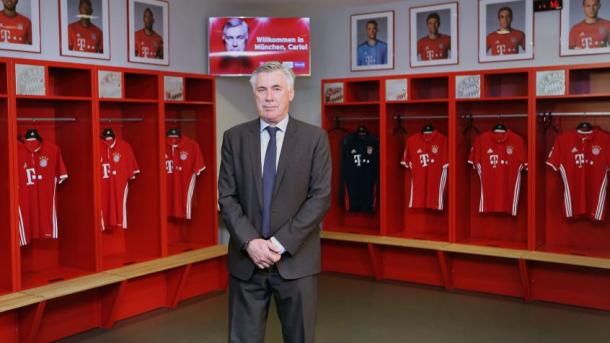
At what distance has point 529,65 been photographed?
5.51m

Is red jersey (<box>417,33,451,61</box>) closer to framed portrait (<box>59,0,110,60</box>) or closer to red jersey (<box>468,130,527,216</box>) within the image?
red jersey (<box>468,130,527,216</box>)

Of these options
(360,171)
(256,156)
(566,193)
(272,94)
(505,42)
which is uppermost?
(505,42)

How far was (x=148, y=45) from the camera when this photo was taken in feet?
17.9

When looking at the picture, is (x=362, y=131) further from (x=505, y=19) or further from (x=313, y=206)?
(x=313, y=206)

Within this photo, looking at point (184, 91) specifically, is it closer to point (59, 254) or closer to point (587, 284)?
point (59, 254)

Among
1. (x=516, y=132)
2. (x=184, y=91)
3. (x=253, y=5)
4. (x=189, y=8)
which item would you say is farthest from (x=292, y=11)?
(x=516, y=132)

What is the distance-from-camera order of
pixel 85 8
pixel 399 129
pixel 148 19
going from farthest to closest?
pixel 399 129, pixel 148 19, pixel 85 8

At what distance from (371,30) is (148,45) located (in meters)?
2.27

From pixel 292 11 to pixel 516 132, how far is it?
2694 millimetres

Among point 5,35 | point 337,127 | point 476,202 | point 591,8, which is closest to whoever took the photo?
point 5,35

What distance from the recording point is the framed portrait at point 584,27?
5.13 metres

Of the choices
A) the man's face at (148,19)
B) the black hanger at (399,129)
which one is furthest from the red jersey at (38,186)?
the black hanger at (399,129)

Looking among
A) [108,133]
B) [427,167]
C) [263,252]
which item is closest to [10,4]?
[108,133]

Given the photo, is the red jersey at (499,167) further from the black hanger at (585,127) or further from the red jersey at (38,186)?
the red jersey at (38,186)
